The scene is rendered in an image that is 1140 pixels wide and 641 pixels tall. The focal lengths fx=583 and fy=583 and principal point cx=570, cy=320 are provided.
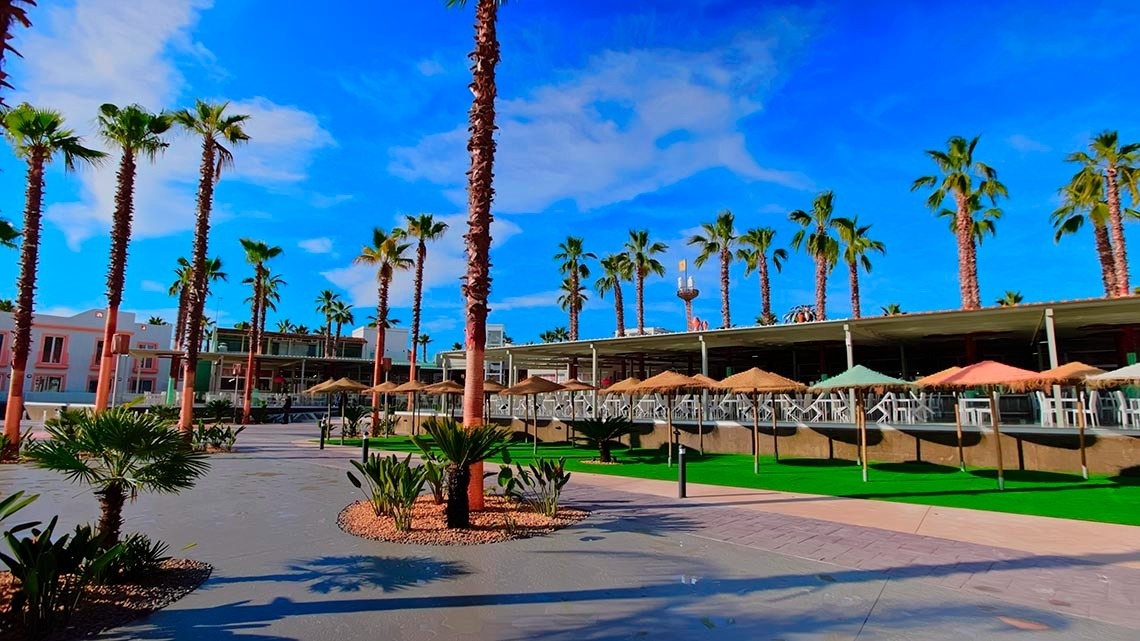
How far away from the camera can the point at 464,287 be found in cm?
916

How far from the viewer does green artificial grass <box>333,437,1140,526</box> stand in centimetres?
974

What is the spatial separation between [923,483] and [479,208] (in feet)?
35.4

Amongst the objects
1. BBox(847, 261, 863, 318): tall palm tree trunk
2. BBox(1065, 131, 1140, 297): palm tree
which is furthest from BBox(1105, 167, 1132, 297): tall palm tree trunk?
BBox(847, 261, 863, 318): tall palm tree trunk

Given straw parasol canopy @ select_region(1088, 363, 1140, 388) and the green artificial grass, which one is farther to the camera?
straw parasol canopy @ select_region(1088, 363, 1140, 388)

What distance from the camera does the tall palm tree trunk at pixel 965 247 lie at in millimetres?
24297

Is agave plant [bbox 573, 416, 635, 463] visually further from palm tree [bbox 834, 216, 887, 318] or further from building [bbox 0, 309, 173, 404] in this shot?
building [bbox 0, 309, 173, 404]

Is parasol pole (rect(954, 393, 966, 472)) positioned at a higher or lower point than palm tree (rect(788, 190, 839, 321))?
lower

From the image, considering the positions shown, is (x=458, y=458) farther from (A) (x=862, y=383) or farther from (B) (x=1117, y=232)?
(B) (x=1117, y=232)

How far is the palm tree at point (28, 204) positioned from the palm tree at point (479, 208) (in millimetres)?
14306

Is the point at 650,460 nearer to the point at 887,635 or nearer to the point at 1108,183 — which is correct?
the point at 887,635

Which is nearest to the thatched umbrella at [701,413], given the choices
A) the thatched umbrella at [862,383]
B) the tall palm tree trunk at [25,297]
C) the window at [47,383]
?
the thatched umbrella at [862,383]

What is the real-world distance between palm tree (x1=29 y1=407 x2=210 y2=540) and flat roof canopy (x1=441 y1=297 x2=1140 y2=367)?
16546 mm

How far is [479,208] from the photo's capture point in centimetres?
923

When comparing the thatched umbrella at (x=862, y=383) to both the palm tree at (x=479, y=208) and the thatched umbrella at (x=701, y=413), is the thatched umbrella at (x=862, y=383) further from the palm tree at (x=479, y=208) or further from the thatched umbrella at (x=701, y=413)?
the palm tree at (x=479, y=208)
